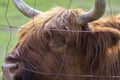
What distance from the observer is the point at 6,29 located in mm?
15727

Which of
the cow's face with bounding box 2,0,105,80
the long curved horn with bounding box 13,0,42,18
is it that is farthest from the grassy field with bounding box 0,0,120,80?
the cow's face with bounding box 2,0,105,80

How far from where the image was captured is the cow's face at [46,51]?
6211 mm

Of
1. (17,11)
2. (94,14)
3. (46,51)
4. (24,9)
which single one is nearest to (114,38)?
(94,14)

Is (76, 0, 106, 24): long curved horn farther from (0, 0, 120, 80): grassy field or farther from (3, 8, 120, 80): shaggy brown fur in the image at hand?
(0, 0, 120, 80): grassy field

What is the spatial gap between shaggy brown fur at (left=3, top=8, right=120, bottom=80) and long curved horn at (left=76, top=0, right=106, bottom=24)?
3.4 inches

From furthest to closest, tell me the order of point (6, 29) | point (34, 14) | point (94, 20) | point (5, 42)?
point (6, 29) → point (5, 42) → point (34, 14) → point (94, 20)

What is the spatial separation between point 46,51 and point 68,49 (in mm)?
215

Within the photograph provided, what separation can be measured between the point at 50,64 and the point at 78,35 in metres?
0.40

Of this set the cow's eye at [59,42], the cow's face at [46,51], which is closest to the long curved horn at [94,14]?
the cow's face at [46,51]

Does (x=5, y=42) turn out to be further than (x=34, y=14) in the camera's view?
Yes

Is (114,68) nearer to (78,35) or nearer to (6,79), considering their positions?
(78,35)

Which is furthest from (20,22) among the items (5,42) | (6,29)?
(5,42)

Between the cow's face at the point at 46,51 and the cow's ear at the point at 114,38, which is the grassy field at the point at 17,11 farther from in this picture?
the cow's ear at the point at 114,38

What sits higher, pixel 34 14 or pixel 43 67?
pixel 34 14
